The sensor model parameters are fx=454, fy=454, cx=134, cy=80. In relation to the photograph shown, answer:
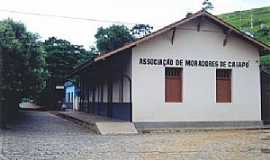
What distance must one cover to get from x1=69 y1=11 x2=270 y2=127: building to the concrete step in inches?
28.3

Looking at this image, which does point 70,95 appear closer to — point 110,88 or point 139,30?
point 139,30

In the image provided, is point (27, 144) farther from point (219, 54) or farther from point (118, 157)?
point (219, 54)

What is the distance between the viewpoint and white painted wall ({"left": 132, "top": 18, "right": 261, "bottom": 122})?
802 inches

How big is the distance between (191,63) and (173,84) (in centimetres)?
131

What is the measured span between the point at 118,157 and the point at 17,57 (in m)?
9.52

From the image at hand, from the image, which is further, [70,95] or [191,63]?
[70,95]

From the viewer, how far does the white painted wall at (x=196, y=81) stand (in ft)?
66.8

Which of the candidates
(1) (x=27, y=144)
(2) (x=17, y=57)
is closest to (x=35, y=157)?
(1) (x=27, y=144)

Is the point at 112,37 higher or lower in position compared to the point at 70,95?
higher

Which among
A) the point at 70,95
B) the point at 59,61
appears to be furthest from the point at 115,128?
the point at 59,61

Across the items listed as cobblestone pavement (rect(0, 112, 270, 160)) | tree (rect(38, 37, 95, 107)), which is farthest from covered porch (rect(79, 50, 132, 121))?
tree (rect(38, 37, 95, 107))

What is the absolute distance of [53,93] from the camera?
5100cm

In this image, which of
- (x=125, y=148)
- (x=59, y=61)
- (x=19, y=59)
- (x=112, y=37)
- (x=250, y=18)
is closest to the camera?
(x=125, y=148)

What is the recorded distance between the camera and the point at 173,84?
68.9ft
